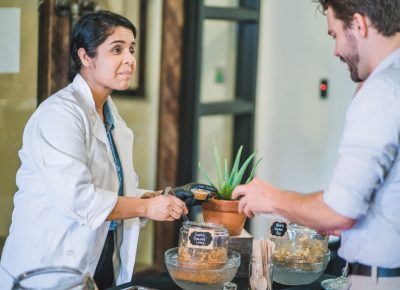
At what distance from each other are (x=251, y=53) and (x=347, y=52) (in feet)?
8.54

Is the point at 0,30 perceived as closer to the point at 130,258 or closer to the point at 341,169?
the point at 130,258

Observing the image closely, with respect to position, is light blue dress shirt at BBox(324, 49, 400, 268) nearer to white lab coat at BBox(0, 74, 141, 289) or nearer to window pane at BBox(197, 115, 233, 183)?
white lab coat at BBox(0, 74, 141, 289)

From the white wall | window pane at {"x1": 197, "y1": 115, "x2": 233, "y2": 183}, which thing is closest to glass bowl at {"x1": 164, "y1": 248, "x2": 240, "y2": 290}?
window pane at {"x1": 197, "y1": 115, "x2": 233, "y2": 183}

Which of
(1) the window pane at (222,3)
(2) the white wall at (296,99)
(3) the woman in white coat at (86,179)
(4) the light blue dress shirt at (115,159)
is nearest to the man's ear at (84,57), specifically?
(3) the woman in white coat at (86,179)

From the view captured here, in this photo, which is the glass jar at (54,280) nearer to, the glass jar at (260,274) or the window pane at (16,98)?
the glass jar at (260,274)

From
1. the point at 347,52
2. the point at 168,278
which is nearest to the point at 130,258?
the point at 168,278

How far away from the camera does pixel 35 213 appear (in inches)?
83.4

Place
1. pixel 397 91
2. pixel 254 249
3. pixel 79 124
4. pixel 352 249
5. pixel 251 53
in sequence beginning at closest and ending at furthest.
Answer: pixel 397 91
pixel 352 249
pixel 254 249
pixel 79 124
pixel 251 53

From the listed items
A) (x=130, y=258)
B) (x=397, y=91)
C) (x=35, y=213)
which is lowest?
(x=130, y=258)

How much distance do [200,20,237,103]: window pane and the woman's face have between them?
182cm

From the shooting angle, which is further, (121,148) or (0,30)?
(0,30)

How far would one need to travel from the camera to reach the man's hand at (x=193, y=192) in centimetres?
214

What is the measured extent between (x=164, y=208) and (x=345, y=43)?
79 centimetres

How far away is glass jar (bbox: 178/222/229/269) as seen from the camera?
1.90 metres
